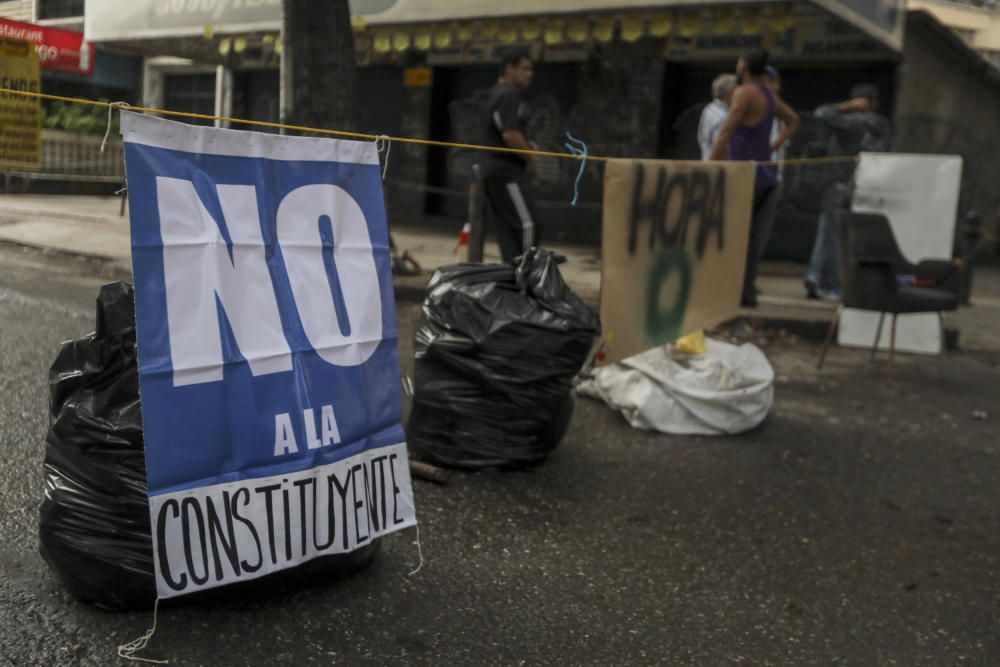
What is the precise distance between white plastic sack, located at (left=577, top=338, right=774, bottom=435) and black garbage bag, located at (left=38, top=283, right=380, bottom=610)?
2884 millimetres

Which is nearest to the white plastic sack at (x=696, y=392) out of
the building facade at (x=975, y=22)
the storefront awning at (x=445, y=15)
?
the storefront awning at (x=445, y=15)

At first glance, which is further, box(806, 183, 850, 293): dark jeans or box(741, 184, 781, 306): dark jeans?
box(806, 183, 850, 293): dark jeans

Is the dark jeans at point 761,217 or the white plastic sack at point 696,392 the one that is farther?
the dark jeans at point 761,217

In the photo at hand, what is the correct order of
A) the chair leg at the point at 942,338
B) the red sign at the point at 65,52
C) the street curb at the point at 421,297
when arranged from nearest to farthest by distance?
1. the chair leg at the point at 942,338
2. the street curb at the point at 421,297
3. the red sign at the point at 65,52

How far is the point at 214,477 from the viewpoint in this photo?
257cm

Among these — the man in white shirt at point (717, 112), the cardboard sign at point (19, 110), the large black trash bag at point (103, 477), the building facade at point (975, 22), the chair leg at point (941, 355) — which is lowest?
the chair leg at point (941, 355)

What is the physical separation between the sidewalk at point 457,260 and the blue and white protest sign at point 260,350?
396 cm

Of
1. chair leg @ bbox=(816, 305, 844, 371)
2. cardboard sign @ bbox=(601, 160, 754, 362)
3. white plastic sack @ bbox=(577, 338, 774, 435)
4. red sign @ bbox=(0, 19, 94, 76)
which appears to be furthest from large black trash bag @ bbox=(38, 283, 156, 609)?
red sign @ bbox=(0, 19, 94, 76)

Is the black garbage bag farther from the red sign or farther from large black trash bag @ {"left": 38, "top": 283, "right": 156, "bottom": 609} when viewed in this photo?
the red sign

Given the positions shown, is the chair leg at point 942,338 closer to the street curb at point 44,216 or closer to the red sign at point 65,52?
the street curb at point 44,216

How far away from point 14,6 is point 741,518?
2546 cm

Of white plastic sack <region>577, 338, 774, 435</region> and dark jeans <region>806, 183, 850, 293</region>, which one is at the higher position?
dark jeans <region>806, 183, 850, 293</region>

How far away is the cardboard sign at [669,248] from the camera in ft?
15.7

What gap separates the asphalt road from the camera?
267 cm
